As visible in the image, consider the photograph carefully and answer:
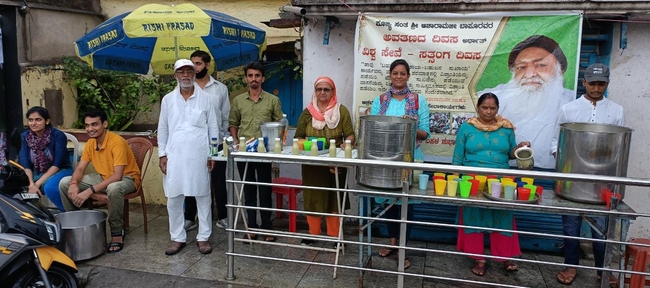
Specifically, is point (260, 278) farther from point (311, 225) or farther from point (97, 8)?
point (97, 8)

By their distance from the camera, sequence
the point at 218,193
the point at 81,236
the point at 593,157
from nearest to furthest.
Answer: the point at 593,157 < the point at 81,236 < the point at 218,193

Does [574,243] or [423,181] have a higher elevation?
[423,181]

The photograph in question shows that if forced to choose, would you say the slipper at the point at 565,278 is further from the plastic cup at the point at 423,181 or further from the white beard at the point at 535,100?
the plastic cup at the point at 423,181

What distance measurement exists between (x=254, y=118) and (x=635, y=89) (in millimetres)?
3519

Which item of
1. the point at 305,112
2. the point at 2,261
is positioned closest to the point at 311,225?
the point at 305,112

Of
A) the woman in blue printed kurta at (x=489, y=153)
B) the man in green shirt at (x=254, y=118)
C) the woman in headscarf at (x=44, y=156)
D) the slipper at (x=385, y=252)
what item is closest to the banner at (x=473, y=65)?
the woman in blue printed kurta at (x=489, y=153)

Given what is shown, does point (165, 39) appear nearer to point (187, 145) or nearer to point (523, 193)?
point (187, 145)

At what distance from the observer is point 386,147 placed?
358cm

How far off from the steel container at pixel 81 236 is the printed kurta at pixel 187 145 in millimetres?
712

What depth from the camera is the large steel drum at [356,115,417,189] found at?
355 cm

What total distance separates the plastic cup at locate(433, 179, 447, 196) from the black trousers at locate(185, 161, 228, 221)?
236cm

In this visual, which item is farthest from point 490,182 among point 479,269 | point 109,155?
point 109,155

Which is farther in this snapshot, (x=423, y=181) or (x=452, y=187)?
(x=423, y=181)

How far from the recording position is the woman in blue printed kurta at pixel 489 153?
153 inches
